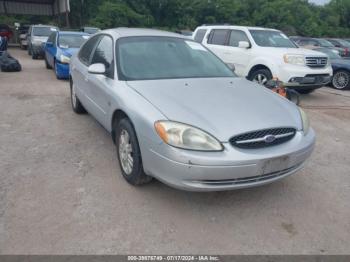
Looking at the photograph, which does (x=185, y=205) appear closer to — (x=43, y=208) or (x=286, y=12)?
(x=43, y=208)

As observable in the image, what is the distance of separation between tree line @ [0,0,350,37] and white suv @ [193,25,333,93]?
2390 cm

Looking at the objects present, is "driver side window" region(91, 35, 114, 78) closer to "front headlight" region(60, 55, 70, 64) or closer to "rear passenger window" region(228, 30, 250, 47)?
"rear passenger window" region(228, 30, 250, 47)

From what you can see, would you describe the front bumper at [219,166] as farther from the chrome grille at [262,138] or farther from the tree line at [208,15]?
the tree line at [208,15]

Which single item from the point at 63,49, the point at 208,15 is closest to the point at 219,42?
the point at 63,49

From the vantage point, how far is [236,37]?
8.91 m

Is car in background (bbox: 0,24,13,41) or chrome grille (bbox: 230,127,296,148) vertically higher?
chrome grille (bbox: 230,127,296,148)

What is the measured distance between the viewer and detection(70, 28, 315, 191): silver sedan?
2805 millimetres

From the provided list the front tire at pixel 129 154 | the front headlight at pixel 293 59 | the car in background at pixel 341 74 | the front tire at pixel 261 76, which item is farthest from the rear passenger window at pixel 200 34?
the front tire at pixel 129 154

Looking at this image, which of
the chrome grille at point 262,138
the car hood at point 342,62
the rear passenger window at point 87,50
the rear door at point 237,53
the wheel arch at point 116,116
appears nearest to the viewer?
the chrome grille at point 262,138

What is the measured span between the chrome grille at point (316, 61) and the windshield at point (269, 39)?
36.7 inches

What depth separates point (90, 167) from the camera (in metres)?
3.98

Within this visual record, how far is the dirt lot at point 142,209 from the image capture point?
8.91ft

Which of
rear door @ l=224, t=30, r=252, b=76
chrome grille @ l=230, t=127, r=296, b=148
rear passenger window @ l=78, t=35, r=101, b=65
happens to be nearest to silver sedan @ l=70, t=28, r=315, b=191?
chrome grille @ l=230, t=127, r=296, b=148

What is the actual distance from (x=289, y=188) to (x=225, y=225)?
3.50 ft
